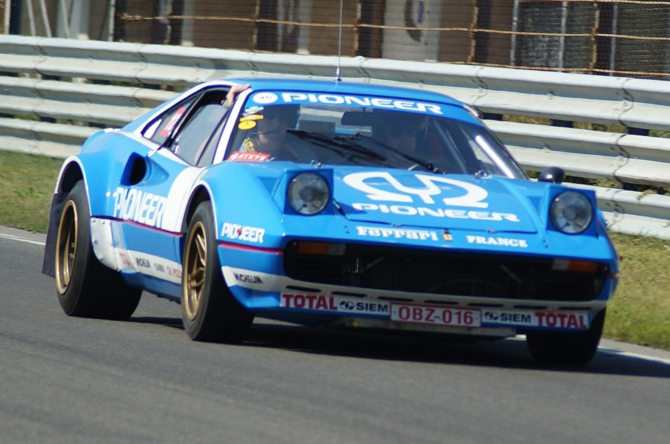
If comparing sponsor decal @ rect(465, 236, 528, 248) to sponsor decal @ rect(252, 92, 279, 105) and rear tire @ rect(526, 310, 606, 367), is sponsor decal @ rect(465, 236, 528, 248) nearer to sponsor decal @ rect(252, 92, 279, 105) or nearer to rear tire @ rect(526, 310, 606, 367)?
rear tire @ rect(526, 310, 606, 367)

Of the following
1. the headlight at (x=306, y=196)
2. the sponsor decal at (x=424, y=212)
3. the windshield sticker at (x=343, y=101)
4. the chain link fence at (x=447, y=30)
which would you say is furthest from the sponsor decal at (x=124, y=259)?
the chain link fence at (x=447, y=30)

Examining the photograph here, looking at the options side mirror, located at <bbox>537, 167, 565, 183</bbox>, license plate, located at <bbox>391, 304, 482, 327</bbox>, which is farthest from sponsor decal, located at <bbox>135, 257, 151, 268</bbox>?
side mirror, located at <bbox>537, 167, 565, 183</bbox>

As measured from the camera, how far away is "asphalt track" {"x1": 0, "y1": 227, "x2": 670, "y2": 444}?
4.53 metres

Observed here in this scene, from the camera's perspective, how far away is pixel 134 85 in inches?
610

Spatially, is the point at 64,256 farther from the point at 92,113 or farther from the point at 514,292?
the point at 92,113

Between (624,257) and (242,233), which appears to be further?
(624,257)

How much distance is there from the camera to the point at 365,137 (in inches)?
265

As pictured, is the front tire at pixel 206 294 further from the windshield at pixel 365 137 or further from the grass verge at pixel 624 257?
the grass verge at pixel 624 257

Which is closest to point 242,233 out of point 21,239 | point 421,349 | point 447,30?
point 421,349

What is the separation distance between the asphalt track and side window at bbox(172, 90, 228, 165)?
89cm

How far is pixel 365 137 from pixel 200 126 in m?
0.90

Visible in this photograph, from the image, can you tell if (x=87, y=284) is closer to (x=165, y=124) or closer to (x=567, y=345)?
(x=165, y=124)

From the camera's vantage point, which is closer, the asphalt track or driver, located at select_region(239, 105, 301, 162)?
the asphalt track

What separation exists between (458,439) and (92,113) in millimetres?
11152
